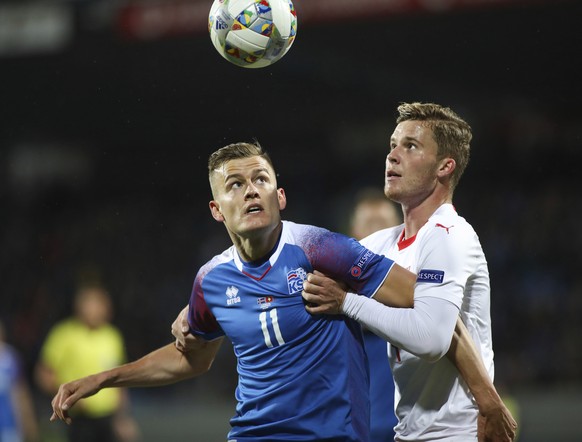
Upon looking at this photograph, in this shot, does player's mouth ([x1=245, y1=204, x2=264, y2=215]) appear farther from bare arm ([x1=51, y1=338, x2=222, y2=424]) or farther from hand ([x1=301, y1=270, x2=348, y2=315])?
bare arm ([x1=51, y1=338, x2=222, y2=424])

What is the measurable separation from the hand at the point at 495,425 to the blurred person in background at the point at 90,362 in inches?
226

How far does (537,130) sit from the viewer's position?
15844mm

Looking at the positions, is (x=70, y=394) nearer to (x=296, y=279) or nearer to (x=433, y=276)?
(x=296, y=279)

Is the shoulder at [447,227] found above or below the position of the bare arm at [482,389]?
above

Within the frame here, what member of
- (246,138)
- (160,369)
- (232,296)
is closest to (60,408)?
(160,369)

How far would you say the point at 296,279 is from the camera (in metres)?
3.90

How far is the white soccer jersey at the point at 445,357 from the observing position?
12.6 ft

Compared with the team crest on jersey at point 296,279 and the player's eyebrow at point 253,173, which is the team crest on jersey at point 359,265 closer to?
the team crest on jersey at point 296,279

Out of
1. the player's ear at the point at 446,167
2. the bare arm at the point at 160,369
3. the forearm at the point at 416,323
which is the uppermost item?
the player's ear at the point at 446,167

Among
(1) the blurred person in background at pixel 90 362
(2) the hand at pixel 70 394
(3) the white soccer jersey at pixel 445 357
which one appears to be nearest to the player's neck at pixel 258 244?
(3) the white soccer jersey at pixel 445 357

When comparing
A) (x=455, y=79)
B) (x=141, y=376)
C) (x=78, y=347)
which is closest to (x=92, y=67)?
(x=455, y=79)

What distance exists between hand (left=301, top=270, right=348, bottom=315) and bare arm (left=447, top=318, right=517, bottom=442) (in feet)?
1.64

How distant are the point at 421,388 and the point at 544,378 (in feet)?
27.6

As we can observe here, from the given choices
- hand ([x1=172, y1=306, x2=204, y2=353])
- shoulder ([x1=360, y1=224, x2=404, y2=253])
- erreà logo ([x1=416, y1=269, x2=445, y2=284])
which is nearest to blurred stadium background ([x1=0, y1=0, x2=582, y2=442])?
shoulder ([x1=360, y1=224, x2=404, y2=253])
